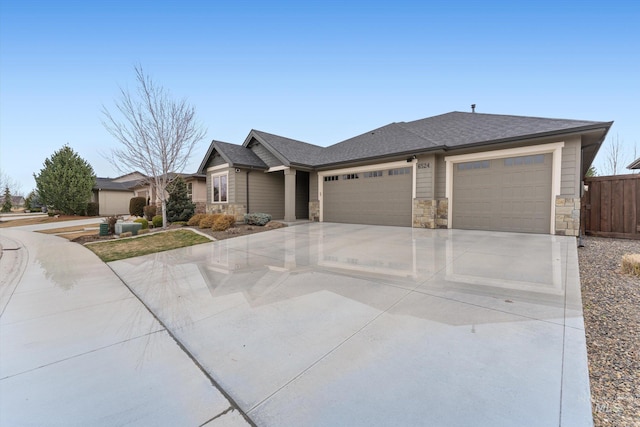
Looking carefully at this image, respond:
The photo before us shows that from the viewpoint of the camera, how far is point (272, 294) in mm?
4012

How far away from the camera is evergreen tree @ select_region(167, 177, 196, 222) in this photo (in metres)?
15.1

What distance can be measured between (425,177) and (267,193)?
923cm

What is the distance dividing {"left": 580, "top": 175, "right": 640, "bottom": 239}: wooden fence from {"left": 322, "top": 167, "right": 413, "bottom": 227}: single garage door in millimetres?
6405

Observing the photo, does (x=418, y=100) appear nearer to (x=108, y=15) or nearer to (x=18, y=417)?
(x=108, y=15)

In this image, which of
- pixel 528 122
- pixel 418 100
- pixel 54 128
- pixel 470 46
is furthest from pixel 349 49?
pixel 54 128

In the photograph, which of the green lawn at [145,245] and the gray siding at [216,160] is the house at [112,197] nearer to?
the gray siding at [216,160]

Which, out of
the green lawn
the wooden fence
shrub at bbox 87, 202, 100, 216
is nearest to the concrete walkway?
the green lawn

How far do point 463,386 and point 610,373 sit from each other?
1455mm

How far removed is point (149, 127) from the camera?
1231 centimetres

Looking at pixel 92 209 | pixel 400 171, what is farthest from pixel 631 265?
pixel 92 209

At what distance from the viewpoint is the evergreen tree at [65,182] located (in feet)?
70.7

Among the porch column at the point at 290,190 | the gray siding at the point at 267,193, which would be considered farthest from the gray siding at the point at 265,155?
the porch column at the point at 290,190

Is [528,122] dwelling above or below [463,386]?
above

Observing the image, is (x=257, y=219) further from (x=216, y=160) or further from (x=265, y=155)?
(x=216, y=160)
